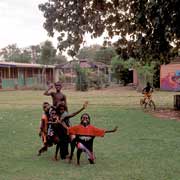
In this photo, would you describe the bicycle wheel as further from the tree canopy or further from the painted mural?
the painted mural

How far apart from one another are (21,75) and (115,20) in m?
32.3

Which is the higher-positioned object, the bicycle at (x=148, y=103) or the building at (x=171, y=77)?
the building at (x=171, y=77)

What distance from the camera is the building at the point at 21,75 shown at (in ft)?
143

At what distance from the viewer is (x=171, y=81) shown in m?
39.0

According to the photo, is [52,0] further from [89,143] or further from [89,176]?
[89,176]

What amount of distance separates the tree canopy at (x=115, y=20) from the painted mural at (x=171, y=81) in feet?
71.6

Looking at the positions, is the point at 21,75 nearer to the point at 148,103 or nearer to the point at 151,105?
the point at 151,105

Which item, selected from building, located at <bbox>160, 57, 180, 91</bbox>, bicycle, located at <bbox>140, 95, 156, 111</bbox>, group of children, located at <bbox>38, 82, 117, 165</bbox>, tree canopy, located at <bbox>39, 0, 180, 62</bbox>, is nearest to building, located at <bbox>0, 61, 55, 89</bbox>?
building, located at <bbox>160, 57, 180, 91</bbox>

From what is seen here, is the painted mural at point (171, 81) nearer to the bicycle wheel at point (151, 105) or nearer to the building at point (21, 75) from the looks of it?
the building at point (21, 75)

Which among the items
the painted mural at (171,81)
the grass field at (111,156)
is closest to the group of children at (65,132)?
the grass field at (111,156)

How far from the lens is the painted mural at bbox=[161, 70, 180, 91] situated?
3853 cm

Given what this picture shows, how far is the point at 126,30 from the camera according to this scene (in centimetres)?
1711

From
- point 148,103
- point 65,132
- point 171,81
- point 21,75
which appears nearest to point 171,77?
point 171,81

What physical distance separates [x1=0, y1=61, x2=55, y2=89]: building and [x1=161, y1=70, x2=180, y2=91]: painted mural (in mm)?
12769
